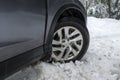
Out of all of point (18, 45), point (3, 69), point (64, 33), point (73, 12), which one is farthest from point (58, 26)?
point (3, 69)

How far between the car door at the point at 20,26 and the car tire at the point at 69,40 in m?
0.54

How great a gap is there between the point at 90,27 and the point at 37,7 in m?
3.00

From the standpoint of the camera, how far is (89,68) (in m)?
4.12

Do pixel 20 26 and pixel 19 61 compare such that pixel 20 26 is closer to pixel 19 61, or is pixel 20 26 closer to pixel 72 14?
pixel 19 61

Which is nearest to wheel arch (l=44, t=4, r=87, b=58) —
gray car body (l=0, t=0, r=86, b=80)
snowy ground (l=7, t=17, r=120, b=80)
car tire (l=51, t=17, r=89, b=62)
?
gray car body (l=0, t=0, r=86, b=80)

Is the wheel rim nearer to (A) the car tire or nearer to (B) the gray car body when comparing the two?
(A) the car tire

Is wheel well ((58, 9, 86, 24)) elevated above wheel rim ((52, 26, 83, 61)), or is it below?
above

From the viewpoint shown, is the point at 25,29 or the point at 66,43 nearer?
the point at 25,29

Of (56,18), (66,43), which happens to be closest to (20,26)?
(56,18)

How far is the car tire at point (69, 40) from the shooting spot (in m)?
4.10

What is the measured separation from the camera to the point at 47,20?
359 cm

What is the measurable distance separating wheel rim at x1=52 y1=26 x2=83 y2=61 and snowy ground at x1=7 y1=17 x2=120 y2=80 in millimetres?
135

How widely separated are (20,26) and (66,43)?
1.19 meters

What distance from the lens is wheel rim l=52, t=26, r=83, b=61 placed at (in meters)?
4.11
